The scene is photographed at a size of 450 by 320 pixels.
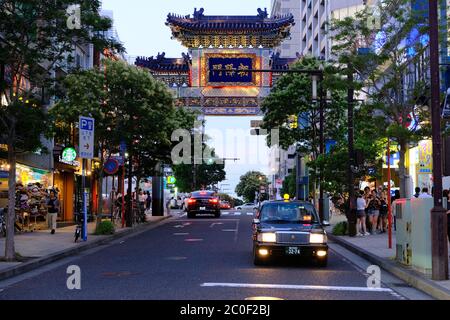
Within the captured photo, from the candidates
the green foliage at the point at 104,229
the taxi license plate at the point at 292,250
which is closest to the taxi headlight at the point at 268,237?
the taxi license plate at the point at 292,250

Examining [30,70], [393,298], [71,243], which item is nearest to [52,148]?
[71,243]

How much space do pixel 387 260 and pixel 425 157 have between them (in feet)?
58.6

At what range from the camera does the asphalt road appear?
10062mm

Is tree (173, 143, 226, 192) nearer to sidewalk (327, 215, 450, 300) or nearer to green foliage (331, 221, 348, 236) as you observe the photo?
green foliage (331, 221, 348, 236)

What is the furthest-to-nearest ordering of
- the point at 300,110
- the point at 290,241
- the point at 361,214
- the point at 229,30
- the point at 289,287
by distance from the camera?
the point at 229,30 < the point at 300,110 < the point at 361,214 < the point at 290,241 < the point at 289,287

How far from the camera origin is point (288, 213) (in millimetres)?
15156

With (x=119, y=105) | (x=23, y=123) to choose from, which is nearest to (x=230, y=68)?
(x=119, y=105)

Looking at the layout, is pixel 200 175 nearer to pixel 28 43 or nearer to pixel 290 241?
pixel 28 43

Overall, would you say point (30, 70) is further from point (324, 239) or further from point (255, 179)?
point (255, 179)

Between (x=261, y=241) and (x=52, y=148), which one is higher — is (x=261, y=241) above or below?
below

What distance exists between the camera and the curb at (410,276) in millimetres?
10023

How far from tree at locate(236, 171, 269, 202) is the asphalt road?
5132 inches

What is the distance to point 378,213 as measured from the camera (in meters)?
24.5
